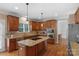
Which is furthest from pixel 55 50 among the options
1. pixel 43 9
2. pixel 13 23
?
pixel 13 23

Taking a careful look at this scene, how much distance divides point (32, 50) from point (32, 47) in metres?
0.12

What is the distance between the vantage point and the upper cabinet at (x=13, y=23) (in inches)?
76.3

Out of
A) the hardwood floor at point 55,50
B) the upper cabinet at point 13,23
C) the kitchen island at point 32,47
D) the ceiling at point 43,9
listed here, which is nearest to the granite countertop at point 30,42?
the kitchen island at point 32,47

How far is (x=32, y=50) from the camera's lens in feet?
6.42

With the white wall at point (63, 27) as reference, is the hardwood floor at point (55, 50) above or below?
below

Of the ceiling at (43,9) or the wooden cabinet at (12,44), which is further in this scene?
the wooden cabinet at (12,44)

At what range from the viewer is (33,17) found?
6.49 feet

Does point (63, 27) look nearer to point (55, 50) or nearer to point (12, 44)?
point (55, 50)

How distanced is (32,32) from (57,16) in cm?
60

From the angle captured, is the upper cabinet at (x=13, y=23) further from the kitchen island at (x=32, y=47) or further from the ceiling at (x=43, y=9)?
the kitchen island at (x=32, y=47)

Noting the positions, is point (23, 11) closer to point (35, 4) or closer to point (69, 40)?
point (35, 4)

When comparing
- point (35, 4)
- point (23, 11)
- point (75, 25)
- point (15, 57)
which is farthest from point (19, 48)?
point (75, 25)

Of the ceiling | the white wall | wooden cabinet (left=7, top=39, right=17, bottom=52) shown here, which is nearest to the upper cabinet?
the ceiling

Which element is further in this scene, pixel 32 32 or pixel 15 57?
pixel 32 32
